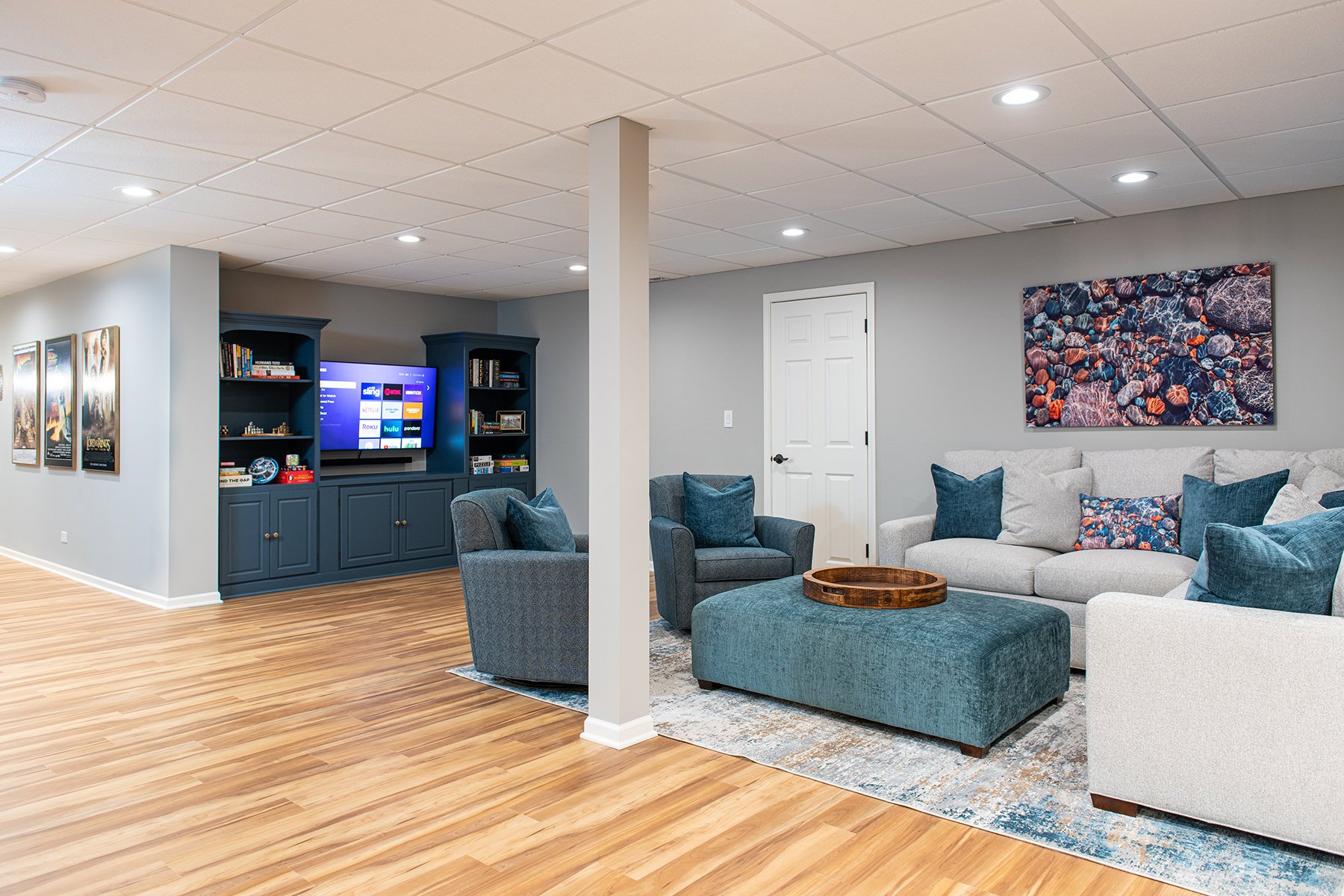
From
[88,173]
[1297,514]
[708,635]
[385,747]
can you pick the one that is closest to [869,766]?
[708,635]

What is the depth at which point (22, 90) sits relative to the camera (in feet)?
10.2

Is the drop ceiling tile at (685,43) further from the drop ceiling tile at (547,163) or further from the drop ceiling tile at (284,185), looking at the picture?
the drop ceiling tile at (284,185)

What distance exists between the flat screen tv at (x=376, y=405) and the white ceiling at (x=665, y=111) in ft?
6.38

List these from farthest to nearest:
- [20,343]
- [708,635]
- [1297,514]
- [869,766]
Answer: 1. [20,343]
2. [708,635]
3. [1297,514]
4. [869,766]

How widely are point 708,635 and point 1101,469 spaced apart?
254 centimetres

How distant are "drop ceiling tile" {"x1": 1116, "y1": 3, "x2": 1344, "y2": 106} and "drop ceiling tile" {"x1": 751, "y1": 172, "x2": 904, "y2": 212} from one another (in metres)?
1.39

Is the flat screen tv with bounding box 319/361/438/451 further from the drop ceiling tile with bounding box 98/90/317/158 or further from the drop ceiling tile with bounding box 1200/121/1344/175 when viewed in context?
the drop ceiling tile with bounding box 1200/121/1344/175

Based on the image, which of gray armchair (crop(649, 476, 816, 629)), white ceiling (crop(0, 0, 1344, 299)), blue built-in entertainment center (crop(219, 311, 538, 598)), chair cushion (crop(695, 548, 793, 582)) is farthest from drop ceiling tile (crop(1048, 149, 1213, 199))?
blue built-in entertainment center (crop(219, 311, 538, 598))

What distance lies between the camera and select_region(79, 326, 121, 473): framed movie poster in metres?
6.38

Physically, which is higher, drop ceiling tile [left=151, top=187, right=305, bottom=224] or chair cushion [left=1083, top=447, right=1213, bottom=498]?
drop ceiling tile [left=151, top=187, right=305, bottom=224]

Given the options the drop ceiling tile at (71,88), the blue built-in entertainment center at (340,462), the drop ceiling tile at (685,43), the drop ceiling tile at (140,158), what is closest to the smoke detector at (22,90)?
the drop ceiling tile at (71,88)

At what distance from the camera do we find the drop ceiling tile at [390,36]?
8.43 ft

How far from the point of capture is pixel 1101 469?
5.00 meters

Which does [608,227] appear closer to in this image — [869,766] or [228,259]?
[869,766]
